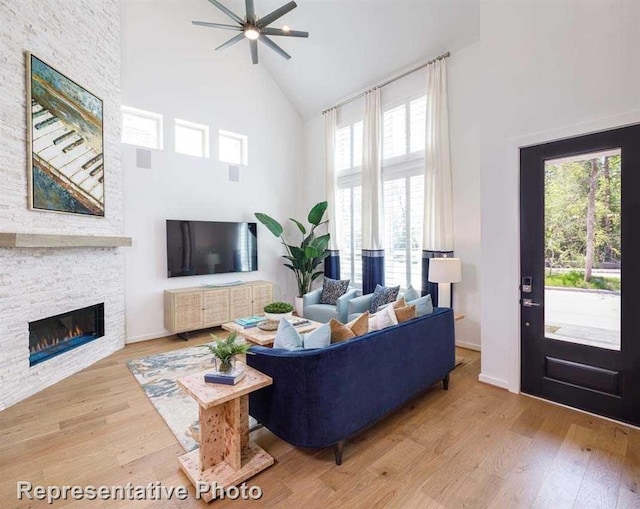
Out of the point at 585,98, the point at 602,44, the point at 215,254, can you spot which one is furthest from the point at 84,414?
the point at 602,44

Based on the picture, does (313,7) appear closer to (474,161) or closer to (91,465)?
(474,161)

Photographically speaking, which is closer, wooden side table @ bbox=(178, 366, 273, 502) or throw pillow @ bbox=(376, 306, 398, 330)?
wooden side table @ bbox=(178, 366, 273, 502)

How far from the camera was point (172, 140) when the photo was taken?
495cm

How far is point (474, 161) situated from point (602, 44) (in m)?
1.76

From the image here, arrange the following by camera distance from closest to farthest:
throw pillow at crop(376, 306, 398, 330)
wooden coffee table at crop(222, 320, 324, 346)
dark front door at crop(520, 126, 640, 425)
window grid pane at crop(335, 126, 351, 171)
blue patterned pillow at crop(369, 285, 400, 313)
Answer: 1. dark front door at crop(520, 126, 640, 425)
2. throw pillow at crop(376, 306, 398, 330)
3. wooden coffee table at crop(222, 320, 324, 346)
4. blue patterned pillow at crop(369, 285, 400, 313)
5. window grid pane at crop(335, 126, 351, 171)

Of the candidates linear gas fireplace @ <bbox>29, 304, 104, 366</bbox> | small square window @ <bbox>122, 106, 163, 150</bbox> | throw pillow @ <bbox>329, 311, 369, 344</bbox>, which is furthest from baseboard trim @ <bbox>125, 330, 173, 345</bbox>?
throw pillow @ <bbox>329, 311, 369, 344</bbox>

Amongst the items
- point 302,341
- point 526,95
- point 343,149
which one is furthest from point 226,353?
point 343,149

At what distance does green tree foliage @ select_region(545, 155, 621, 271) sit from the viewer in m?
2.47

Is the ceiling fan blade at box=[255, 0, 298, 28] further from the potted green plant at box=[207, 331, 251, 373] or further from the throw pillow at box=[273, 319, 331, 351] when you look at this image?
the potted green plant at box=[207, 331, 251, 373]

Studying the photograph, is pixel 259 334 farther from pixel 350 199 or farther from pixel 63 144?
pixel 350 199

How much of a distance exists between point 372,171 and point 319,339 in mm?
3834

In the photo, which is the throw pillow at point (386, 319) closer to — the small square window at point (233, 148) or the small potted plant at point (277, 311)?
the small potted plant at point (277, 311)

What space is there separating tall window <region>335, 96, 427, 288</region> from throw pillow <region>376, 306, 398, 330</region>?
7.61 ft

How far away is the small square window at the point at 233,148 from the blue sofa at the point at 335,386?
447cm
